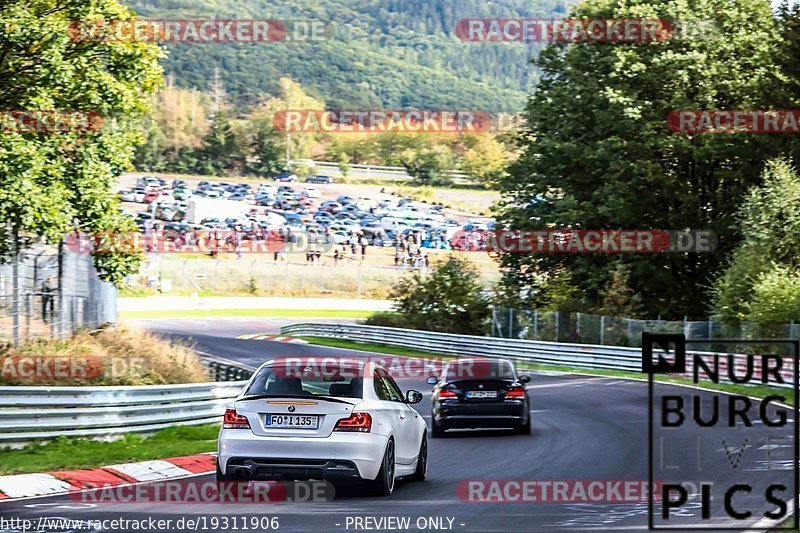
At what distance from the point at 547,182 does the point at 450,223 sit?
65795mm

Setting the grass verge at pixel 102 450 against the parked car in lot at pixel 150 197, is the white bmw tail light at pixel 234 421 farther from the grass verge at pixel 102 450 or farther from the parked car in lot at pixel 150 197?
the parked car in lot at pixel 150 197

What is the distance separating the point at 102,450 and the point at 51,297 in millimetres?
8664

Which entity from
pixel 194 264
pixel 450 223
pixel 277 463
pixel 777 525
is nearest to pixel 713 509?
pixel 777 525

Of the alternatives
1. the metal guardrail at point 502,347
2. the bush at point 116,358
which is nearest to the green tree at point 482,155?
the metal guardrail at point 502,347

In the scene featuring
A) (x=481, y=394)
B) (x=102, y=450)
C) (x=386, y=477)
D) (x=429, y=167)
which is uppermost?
(x=429, y=167)

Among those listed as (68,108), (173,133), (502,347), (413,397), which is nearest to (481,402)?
(413,397)

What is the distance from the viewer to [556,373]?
39.8 metres

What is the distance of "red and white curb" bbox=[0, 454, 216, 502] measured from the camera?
1302 centimetres

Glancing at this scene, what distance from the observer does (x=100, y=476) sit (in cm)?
1437

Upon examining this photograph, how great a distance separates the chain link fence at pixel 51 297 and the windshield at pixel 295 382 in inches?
434

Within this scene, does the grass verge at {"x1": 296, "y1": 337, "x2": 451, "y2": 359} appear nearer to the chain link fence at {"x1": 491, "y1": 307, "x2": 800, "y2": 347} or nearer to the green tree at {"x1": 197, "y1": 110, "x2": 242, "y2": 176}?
the chain link fence at {"x1": 491, "y1": 307, "x2": 800, "y2": 347}

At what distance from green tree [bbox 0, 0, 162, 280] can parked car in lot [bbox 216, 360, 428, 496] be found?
387 inches

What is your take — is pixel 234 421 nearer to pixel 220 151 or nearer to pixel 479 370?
pixel 479 370

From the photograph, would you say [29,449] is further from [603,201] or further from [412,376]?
[603,201]
